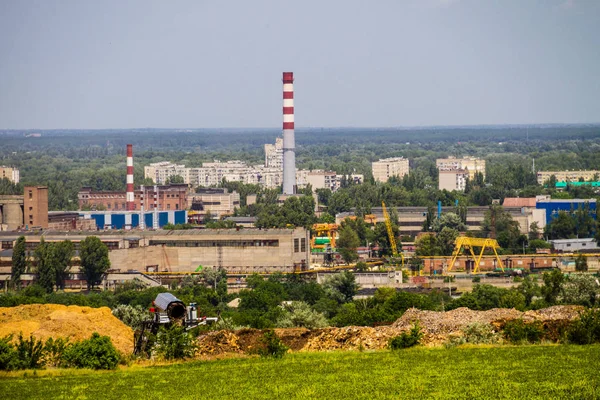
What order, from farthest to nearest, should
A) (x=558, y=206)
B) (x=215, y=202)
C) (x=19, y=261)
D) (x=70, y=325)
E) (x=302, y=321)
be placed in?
(x=215, y=202)
(x=558, y=206)
(x=19, y=261)
(x=302, y=321)
(x=70, y=325)

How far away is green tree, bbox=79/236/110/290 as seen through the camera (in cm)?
5112

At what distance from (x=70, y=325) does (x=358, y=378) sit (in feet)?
23.7

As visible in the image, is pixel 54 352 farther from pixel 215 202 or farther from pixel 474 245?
pixel 215 202

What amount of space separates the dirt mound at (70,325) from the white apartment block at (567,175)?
90.7 metres

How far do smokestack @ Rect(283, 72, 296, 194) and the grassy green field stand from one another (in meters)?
77.6

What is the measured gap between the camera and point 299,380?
17.0 metres

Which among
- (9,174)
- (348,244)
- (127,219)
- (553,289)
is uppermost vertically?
(553,289)

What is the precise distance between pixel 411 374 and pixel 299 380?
1.50 m

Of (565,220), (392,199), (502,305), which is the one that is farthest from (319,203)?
(502,305)

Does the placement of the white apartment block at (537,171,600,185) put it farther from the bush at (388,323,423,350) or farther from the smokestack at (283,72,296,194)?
the bush at (388,323,423,350)

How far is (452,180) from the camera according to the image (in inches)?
4444

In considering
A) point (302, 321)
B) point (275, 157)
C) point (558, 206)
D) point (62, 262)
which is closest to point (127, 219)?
point (558, 206)

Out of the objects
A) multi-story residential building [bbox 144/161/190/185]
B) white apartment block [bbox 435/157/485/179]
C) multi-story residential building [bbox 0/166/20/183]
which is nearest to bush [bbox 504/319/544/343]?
white apartment block [bbox 435/157/485/179]

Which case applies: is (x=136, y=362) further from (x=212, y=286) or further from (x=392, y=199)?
(x=392, y=199)
